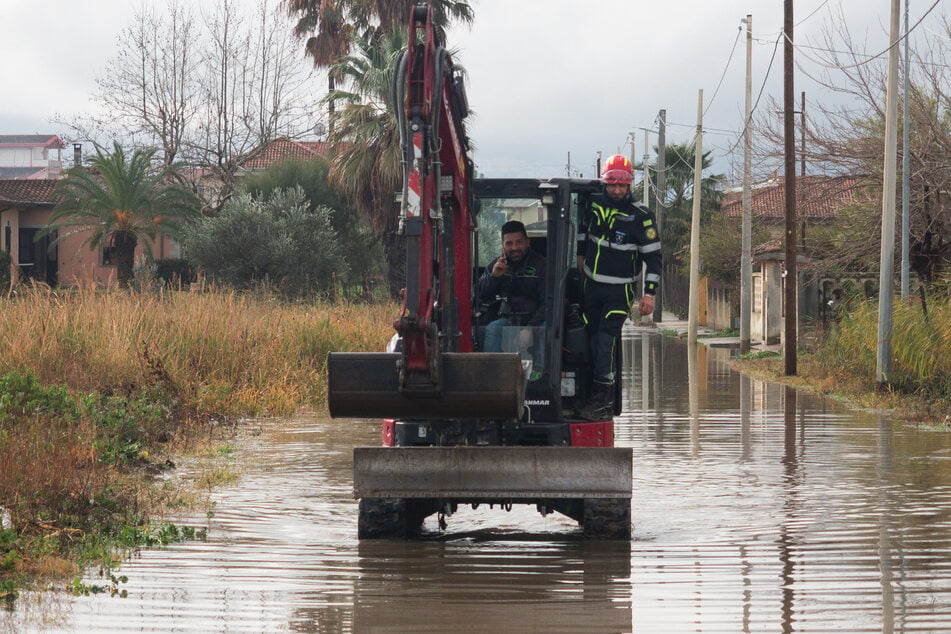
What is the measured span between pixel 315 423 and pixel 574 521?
797 centimetres

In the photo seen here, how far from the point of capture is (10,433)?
1125 centimetres

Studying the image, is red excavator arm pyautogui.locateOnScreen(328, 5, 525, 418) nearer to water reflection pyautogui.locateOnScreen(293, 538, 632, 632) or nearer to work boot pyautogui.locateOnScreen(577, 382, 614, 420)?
water reflection pyautogui.locateOnScreen(293, 538, 632, 632)

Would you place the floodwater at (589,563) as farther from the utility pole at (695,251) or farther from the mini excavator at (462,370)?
the utility pole at (695,251)

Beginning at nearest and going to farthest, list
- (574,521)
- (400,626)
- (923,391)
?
(400,626) < (574,521) < (923,391)

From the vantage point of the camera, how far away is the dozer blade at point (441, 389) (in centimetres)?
841

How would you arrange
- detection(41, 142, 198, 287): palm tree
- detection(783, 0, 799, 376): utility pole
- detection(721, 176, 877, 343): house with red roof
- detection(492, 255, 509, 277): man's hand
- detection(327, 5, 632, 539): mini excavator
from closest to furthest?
detection(327, 5, 632, 539): mini excavator, detection(492, 255, 509, 277): man's hand, detection(783, 0, 799, 376): utility pole, detection(721, 176, 877, 343): house with red roof, detection(41, 142, 198, 287): palm tree

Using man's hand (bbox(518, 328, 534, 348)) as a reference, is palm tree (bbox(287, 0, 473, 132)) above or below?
above

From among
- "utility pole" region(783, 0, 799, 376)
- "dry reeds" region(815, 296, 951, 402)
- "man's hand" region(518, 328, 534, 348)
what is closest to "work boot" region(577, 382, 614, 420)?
"man's hand" region(518, 328, 534, 348)

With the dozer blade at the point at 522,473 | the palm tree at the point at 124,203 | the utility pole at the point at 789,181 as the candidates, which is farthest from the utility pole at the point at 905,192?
the palm tree at the point at 124,203

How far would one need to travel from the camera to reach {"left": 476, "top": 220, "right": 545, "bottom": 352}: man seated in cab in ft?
33.0

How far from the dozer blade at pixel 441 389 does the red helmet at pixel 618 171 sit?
80.5 inches

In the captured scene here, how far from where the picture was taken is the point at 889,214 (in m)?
21.3

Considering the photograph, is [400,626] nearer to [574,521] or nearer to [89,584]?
[89,584]

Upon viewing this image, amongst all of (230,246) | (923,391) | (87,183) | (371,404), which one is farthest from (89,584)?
(87,183)
